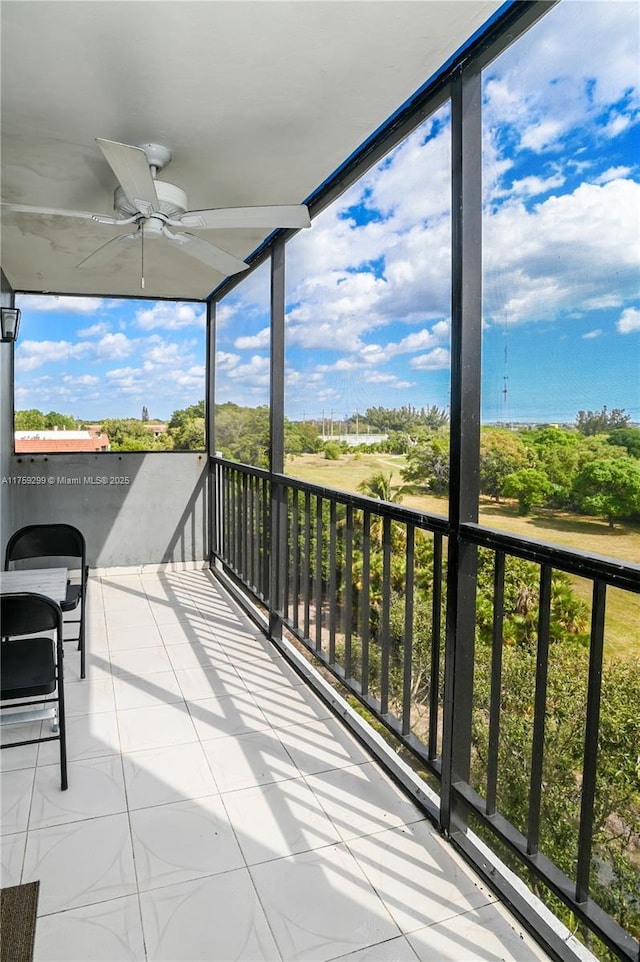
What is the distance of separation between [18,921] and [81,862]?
0.23 metres

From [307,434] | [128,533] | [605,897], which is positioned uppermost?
[307,434]

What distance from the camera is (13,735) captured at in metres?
2.51

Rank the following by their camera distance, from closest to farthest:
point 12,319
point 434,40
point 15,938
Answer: point 15,938, point 434,40, point 12,319

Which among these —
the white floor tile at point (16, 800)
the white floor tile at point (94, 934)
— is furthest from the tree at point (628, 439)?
the white floor tile at point (16, 800)

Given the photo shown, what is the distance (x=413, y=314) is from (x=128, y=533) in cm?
323

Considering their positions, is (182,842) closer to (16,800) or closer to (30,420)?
(16,800)

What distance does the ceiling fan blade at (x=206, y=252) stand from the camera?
263 centimetres

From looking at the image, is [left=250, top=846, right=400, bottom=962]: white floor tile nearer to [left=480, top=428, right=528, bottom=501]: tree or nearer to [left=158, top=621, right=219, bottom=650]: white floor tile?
[left=480, top=428, right=528, bottom=501]: tree

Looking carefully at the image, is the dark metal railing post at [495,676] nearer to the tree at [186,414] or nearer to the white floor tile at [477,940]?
the white floor tile at [477,940]

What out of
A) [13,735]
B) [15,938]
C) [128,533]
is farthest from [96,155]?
[128,533]

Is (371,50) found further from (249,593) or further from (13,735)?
(249,593)

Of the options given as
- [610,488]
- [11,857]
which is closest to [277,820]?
[11,857]

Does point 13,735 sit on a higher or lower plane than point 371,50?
lower

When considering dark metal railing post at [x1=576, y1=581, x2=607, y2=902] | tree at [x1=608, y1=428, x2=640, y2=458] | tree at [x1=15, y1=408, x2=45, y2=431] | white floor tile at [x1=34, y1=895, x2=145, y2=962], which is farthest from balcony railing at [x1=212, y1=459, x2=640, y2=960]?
tree at [x1=15, y1=408, x2=45, y2=431]
